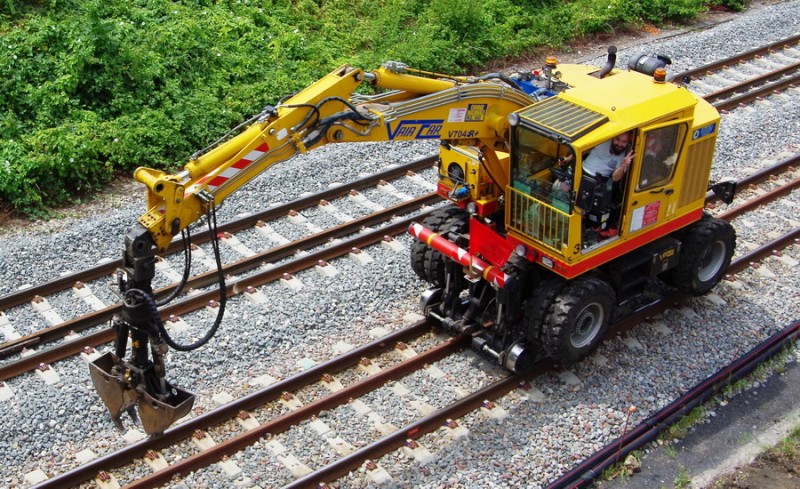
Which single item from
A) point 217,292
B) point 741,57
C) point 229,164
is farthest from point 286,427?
point 741,57

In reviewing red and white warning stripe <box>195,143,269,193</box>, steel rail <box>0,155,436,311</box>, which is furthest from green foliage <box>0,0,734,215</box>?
red and white warning stripe <box>195,143,269,193</box>

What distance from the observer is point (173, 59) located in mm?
15602

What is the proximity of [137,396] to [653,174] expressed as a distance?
5624 mm

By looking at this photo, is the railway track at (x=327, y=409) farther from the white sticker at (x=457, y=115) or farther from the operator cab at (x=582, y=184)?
the white sticker at (x=457, y=115)

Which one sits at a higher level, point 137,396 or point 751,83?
point 137,396

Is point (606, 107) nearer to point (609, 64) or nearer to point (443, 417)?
point (609, 64)

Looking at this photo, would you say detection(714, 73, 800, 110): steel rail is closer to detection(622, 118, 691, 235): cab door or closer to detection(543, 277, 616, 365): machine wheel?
detection(622, 118, 691, 235): cab door

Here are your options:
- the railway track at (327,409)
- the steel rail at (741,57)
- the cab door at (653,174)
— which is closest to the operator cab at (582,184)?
the cab door at (653,174)

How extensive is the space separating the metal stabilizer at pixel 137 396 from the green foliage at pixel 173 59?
6233mm

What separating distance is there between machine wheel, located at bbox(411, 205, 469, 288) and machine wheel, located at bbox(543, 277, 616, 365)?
160 cm

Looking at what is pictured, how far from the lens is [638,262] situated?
10.1 m

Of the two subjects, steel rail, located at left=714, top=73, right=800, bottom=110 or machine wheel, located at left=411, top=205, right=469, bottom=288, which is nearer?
machine wheel, located at left=411, top=205, right=469, bottom=288

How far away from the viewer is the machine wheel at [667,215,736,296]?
10.5 m

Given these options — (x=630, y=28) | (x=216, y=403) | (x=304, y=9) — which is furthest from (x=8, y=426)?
(x=630, y=28)
